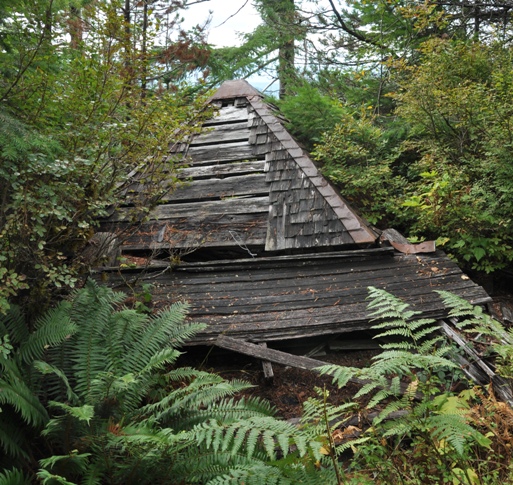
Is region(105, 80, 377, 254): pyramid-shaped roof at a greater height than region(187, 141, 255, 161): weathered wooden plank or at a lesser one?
lesser

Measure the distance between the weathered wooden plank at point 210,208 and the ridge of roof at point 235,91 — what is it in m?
3.61

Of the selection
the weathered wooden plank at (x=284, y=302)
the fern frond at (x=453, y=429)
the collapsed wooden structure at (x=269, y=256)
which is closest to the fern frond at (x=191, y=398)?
the collapsed wooden structure at (x=269, y=256)

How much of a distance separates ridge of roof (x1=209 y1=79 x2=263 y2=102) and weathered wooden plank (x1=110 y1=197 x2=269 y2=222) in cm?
361

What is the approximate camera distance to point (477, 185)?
742cm

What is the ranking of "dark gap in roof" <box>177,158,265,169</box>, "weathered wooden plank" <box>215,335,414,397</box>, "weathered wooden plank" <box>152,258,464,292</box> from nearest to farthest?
"weathered wooden plank" <box>215,335,414,397</box>
"weathered wooden plank" <box>152,258,464,292</box>
"dark gap in roof" <box>177,158,265,169</box>

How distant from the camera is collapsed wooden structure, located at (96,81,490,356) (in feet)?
19.6

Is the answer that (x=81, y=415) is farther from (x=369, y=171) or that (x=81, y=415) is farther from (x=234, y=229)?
(x=369, y=171)

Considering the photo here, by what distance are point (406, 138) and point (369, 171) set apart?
4.83 ft

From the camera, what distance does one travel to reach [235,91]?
35.3ft

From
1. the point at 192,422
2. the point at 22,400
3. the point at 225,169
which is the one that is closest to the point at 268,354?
the point at 192,422

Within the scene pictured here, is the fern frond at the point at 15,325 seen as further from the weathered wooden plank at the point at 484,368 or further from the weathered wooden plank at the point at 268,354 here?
the weathered wooden plank at the point at 484,368

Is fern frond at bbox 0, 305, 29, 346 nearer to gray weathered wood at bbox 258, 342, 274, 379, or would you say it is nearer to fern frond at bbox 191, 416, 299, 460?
fern frond at bbox 191, 416, 299, 460

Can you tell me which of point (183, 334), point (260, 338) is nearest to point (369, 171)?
Answer: point (260, 338)

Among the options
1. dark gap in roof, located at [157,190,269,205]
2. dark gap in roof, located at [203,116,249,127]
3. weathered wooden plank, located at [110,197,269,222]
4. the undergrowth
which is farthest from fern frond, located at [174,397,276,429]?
dark gap in roof, located at [203,116,249,127]
